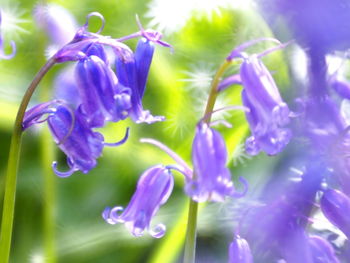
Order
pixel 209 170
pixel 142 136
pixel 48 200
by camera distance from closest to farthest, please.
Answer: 1. pixel 209 170
2. pixel 48 200
3. pixel 142 136

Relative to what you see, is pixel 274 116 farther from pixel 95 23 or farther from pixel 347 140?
pixel 95 23

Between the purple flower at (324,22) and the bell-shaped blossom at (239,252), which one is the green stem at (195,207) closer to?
the bell-shaped blossom at (239,252)

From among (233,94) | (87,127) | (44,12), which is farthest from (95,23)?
(87,127)

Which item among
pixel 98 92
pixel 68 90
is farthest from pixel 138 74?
pixel 68 90

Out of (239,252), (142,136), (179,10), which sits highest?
(179,10)

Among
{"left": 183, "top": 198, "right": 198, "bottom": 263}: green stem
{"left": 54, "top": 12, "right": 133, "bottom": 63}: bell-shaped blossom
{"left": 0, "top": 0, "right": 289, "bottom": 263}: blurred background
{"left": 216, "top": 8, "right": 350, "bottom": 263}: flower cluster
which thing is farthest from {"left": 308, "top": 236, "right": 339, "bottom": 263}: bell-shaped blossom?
{"left": 0, "top": 0, "right": 289, "bottom": 263}: blurred background

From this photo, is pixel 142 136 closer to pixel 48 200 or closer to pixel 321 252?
pixel 48 200

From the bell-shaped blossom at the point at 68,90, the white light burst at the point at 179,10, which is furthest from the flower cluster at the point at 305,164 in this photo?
the white light burst at the point at 179,10
